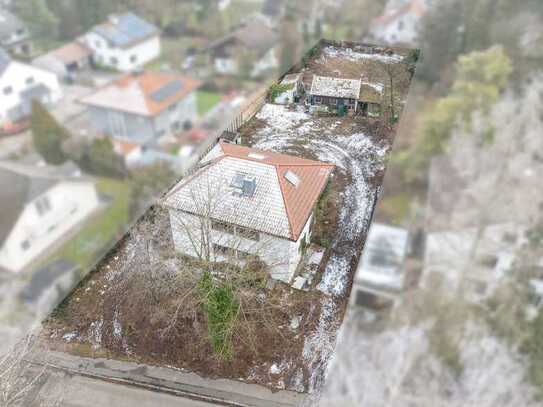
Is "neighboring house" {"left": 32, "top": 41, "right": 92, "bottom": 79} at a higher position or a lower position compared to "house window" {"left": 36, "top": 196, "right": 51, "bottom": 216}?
higher

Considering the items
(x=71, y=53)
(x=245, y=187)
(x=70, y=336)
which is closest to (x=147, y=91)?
(x=71, y=53)

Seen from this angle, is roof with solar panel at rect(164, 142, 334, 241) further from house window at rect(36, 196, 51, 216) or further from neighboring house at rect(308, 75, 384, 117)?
house window at rect(36, 196, 51, 216)

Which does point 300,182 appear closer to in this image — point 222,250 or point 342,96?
point 222,250

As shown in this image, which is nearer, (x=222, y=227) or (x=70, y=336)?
(x=70, y=336)

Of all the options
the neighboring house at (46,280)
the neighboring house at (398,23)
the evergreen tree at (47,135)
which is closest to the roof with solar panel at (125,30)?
the evergreen tree at (47,135)

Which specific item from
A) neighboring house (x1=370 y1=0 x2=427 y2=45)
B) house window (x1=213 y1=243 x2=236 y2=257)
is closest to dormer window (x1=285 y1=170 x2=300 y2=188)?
house window (x1=213 y1=243 x2=236 y2=257)

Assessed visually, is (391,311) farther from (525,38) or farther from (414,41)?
(525,38)

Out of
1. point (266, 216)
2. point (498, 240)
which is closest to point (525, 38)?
point (498, 240)
